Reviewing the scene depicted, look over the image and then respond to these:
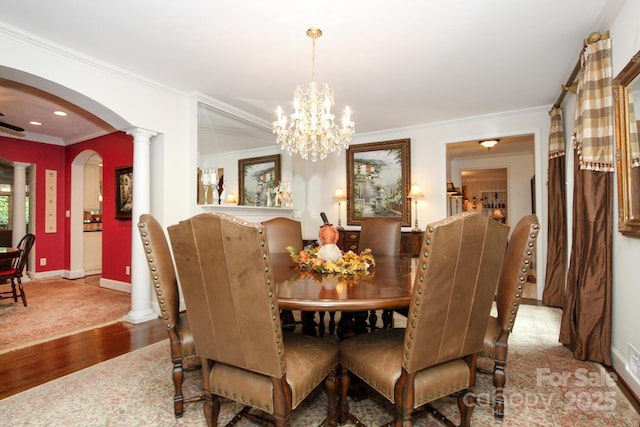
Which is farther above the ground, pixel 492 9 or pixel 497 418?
pixel 492 9

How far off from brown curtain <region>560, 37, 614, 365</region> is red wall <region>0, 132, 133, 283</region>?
5.18 m

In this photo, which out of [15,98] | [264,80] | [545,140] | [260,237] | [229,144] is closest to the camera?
[260,237]

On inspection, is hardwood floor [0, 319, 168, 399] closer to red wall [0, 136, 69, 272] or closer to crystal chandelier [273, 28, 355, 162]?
crystal chandelier [273, 28, 355, 162]

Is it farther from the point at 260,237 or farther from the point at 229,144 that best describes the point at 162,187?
the point at 260,237

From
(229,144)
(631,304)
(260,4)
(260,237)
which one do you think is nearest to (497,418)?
(631,304)

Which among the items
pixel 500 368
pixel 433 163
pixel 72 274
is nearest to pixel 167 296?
pixel 500 368

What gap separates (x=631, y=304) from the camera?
6.63ft

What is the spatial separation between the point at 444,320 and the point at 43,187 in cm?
689

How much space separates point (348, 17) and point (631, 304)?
260cm

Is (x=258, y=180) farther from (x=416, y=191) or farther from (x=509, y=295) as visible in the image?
(x=509, y=295)

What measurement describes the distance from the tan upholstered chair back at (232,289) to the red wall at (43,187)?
595 cm

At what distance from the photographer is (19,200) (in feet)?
18.3

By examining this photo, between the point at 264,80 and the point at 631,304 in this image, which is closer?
A: the point at 631,304

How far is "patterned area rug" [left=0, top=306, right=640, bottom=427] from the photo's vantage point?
5.55 ft
